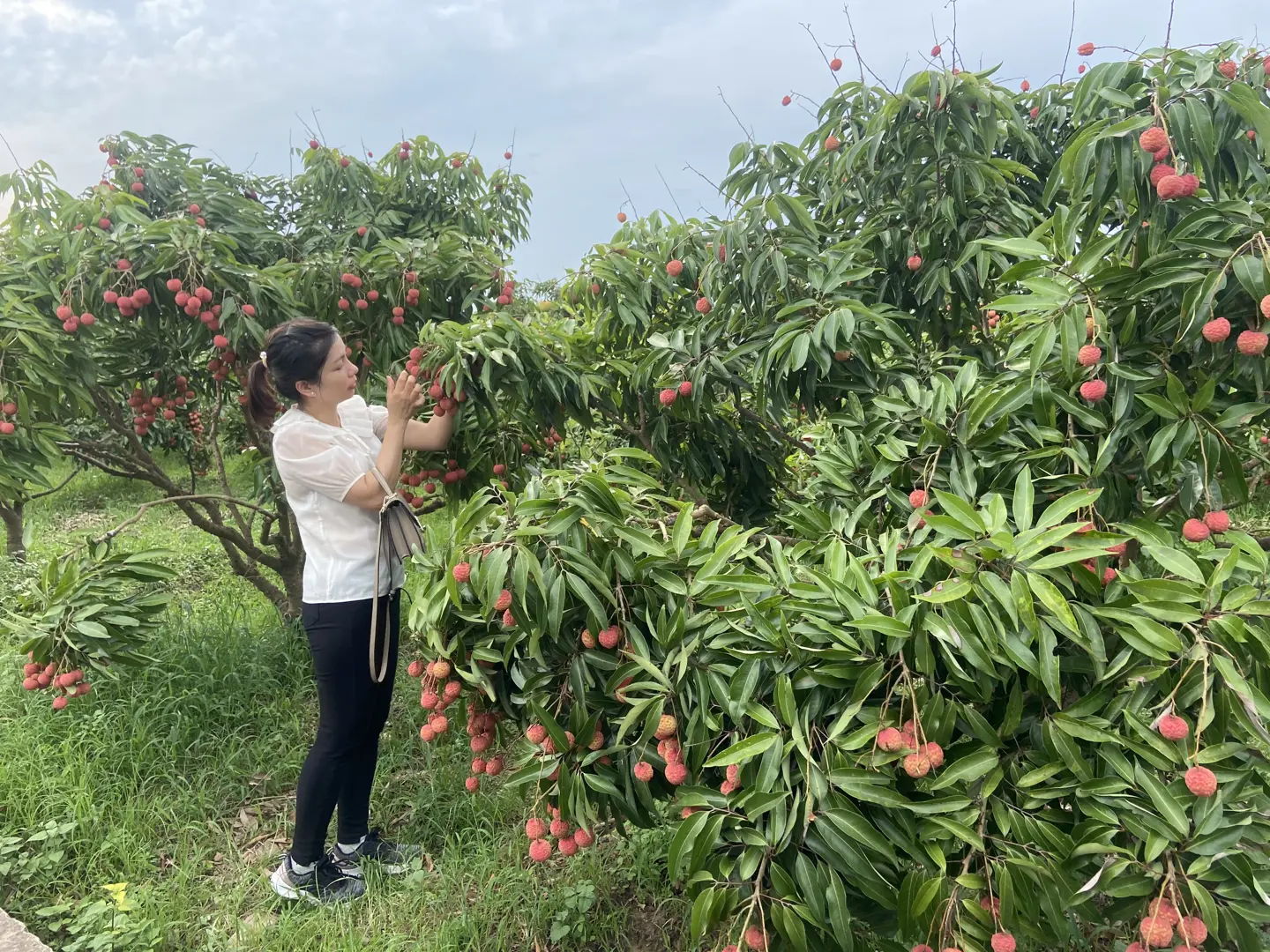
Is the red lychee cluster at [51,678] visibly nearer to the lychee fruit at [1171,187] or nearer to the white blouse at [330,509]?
the white blouse at [330,509]

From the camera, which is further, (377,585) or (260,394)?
(260,394)

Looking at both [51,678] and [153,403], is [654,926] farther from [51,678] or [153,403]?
[153,403]

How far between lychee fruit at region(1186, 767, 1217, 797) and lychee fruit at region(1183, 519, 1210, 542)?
412 millimetres

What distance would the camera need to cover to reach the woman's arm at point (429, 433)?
2107 mm

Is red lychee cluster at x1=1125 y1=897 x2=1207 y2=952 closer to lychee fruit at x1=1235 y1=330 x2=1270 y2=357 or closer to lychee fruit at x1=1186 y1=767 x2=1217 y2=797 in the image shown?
lychee fruit at x1=1186 y1=767 x2=1217 y2=797

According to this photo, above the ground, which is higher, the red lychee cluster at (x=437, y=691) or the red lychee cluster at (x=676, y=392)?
the red lychee cluster at (x=676, y=392)

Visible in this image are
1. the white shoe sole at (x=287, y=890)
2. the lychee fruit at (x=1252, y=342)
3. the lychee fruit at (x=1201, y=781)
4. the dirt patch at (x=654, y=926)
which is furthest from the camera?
the white shoe sole at (x=287, y=890)

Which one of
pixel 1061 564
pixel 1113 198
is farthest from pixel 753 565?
pixel 1113 198

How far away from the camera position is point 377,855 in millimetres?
2145

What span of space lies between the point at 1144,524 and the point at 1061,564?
332 mm

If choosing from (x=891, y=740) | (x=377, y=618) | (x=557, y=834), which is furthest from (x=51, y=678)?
(x=891, y=740)

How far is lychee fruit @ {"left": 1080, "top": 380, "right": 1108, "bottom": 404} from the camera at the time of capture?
48.4 inches

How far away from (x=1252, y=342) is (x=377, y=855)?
232 cm

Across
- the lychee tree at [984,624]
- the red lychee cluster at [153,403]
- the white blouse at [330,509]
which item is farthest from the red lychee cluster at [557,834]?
the red lychee cluster at [153,403]
